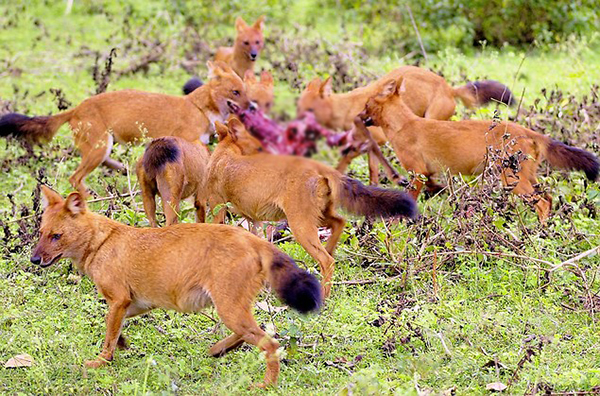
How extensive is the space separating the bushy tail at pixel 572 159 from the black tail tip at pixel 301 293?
2.85 meters

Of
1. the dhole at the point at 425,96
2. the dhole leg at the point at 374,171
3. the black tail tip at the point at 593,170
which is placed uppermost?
the black tail tip at the point at 593,170

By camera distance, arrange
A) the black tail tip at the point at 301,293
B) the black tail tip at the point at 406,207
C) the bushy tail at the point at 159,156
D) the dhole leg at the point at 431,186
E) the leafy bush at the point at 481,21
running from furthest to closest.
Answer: the leafy bush at the point at 481,21 < the dhole leg at the point at 431,186 < the bushy tail at the point at 159,156 < the black tail tip at the point at 406,207 < the black tail tip at the point at 301,293

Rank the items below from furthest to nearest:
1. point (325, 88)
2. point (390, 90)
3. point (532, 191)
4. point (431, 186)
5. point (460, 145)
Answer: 1. point (325, 88)
2. point (390, 90)
3. point (431, 186)
4. point (460, 145)
5. point (532, 191)

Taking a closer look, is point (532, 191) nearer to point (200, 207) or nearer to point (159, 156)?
point (200, 207)

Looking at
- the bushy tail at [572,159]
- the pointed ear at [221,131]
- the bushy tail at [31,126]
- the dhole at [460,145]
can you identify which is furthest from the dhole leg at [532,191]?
the bushy tail at [31,126]

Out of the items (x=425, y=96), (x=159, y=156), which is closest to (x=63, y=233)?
(x=159, y=156)

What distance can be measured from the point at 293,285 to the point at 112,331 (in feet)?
3.52

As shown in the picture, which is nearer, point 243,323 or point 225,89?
point 243,323

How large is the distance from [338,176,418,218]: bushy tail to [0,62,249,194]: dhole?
2.26 metres

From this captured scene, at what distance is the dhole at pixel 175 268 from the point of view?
4.92 m

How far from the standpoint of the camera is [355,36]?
12930 millimetres

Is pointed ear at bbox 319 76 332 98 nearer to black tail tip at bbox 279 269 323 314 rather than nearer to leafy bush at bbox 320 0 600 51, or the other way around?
black tail tip at bbox 279 269 323 314

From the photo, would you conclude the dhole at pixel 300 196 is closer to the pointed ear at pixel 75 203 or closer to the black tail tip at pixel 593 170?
the pointed ear at pixel 75 203

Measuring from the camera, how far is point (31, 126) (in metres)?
8.14
